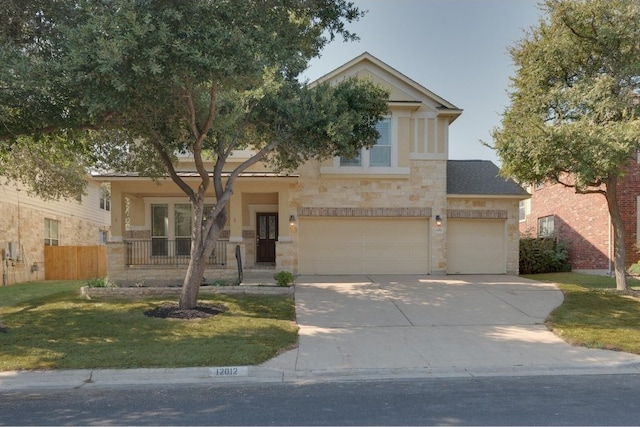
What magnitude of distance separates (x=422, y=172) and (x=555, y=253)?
308 inches

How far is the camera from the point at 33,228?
830 inches

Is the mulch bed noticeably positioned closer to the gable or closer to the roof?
the gable

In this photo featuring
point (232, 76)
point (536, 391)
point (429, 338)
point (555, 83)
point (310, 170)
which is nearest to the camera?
point (536, 391)

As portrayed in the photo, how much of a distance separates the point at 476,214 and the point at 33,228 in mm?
19705

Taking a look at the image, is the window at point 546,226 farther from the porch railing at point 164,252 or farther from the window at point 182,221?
the window at point 182,221

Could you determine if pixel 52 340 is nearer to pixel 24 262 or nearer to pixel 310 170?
pixel 310 170

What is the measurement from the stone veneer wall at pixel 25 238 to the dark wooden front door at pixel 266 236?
10.9 metres

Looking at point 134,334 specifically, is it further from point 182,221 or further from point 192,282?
point 182,221

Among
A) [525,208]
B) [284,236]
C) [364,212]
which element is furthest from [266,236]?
[525,208]

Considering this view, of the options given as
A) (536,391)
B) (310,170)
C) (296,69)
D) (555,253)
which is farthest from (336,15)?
(555,253)

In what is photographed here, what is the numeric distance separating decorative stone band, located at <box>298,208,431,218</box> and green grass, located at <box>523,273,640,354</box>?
5065 mm

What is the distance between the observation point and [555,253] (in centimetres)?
1933

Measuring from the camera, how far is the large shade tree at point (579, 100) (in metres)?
10.8

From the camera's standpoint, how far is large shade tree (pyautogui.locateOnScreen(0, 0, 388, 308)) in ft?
23.7
